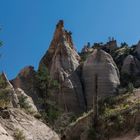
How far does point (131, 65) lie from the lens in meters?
61.4

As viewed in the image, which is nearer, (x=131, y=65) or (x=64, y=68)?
(x=64, y=68)

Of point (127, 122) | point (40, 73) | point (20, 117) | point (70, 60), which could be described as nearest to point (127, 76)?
point (70, 60)

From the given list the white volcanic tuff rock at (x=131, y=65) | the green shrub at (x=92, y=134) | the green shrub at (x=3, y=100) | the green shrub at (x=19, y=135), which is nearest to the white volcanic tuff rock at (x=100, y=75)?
the white volcanic tuff rock at (x=131, y=65)

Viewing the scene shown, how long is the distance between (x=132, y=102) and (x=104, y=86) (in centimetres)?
2188

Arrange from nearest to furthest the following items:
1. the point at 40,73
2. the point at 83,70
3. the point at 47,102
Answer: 1. the point at 47,102
2. the point at 40,73
3. the point at 83,70

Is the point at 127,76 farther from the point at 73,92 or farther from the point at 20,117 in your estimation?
the point at 20,117

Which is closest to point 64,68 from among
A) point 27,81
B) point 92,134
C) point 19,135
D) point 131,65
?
point 27,81

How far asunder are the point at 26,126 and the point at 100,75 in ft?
129

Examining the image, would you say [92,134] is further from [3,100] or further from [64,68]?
[64,68]

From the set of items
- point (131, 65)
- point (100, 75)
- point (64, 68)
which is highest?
point (64, 68)

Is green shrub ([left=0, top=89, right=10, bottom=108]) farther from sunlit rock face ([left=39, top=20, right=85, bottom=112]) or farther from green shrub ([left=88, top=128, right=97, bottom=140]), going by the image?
sunlit rock face ([left=39, top=20, right=85, bottom=112])

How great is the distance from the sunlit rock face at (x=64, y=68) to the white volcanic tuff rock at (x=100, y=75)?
119 cm

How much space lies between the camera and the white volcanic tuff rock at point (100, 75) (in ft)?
183

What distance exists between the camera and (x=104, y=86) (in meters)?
55.9
